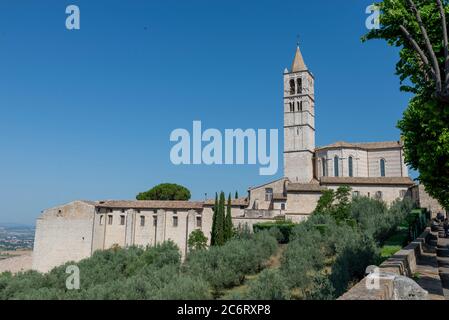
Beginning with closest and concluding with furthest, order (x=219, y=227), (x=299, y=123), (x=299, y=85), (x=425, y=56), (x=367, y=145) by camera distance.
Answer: (x=425, y=56)
(x=219, y=227)
(x=367, y=145)
(x=299, y=123)
(x=299, y=85)

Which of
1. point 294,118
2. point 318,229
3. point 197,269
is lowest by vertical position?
point 197,269

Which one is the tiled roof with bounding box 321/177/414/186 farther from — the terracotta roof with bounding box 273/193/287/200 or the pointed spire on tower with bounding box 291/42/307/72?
the pointed spire on tower with bounding box 291/42/307/72

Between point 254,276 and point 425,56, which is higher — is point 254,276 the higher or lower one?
the lower one

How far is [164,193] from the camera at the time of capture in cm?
5694

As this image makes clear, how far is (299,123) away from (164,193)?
24905 millimetres

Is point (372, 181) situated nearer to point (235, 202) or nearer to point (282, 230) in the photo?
point (282, 230)

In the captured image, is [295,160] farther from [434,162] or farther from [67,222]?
[434,162]

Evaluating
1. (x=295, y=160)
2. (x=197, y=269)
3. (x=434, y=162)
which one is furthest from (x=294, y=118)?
(x=434, y=162)

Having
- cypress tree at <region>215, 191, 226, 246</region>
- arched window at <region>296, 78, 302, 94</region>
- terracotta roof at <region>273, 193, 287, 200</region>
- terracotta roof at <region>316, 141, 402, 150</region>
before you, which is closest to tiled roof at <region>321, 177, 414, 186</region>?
terracotta roof at <region>273, 193, 287, 200</region>

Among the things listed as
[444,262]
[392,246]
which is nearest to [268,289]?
[392,246]

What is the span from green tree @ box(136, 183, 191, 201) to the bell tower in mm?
18887

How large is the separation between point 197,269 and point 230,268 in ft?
5.85

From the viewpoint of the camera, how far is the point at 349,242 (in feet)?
53.1

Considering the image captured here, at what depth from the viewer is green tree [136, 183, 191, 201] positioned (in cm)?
5700
